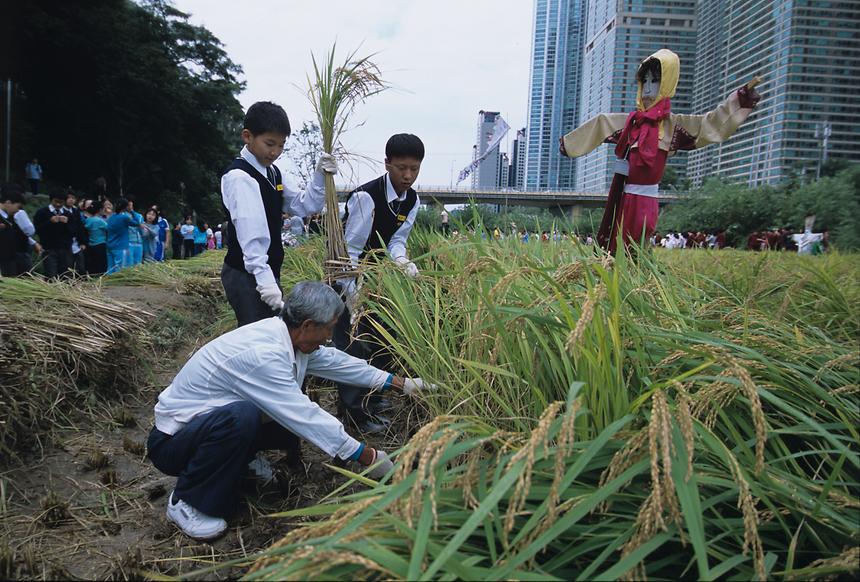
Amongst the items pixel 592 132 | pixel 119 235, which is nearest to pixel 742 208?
pixel 592 132

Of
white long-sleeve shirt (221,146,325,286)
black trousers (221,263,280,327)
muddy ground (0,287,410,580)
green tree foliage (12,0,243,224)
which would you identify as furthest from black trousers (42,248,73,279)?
green tree foliage (12,0,243,224)

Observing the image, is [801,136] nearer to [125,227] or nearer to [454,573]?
[125,227]

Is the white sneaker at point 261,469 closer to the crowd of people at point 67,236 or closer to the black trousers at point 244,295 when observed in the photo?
the black trousers at point 244,295

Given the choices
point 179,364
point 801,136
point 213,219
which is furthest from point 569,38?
point 179,364

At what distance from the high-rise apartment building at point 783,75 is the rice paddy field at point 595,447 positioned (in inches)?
520

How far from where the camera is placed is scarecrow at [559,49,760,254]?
3.60 m

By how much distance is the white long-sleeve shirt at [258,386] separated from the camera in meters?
1.84

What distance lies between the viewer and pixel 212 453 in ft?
6.53

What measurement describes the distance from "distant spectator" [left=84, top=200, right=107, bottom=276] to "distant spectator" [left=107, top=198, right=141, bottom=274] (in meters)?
0.07

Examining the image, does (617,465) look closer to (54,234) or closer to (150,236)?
(54,234)

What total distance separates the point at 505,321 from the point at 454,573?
95 cm

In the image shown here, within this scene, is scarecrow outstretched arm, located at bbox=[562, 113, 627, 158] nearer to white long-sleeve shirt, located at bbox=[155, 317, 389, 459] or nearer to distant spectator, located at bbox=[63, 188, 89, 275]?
white long-sleeve shirt, located at bbox=[155, 317, 389, 459]

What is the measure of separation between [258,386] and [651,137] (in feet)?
10.4

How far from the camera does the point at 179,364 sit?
13.3ft
